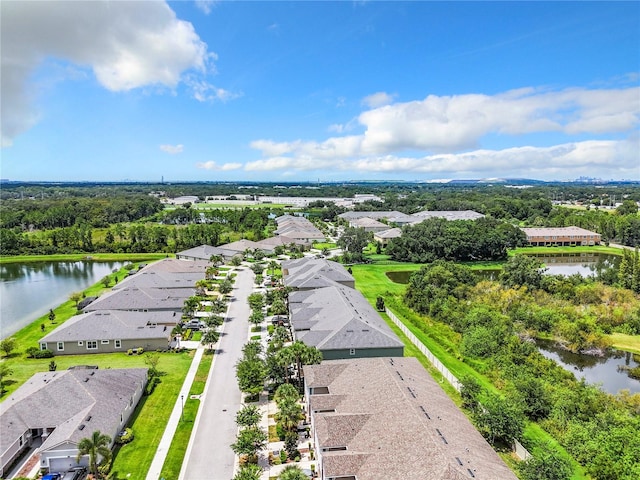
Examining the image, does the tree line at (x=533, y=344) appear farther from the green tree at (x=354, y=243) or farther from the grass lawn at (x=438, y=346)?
the green tree at (x=354, y=243)

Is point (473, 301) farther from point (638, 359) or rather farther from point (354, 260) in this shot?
point (354, 260)

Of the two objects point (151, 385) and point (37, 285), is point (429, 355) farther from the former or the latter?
point (37, 285)

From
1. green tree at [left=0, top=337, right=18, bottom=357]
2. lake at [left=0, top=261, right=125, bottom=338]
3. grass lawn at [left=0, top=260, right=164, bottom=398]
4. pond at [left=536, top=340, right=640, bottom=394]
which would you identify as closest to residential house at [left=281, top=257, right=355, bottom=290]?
grass lawn at [left=0, top=260, right=164, bottom=398]

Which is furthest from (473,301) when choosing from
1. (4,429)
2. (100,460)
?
(4,429)

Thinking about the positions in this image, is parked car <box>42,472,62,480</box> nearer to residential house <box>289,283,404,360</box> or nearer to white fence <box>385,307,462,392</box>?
residential house <box>289,283,404,360</box>

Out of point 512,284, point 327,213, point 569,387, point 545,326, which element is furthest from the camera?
point 327,213

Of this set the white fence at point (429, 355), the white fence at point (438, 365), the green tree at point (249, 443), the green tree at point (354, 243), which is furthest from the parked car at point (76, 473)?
the green tree at point (354, 243)
